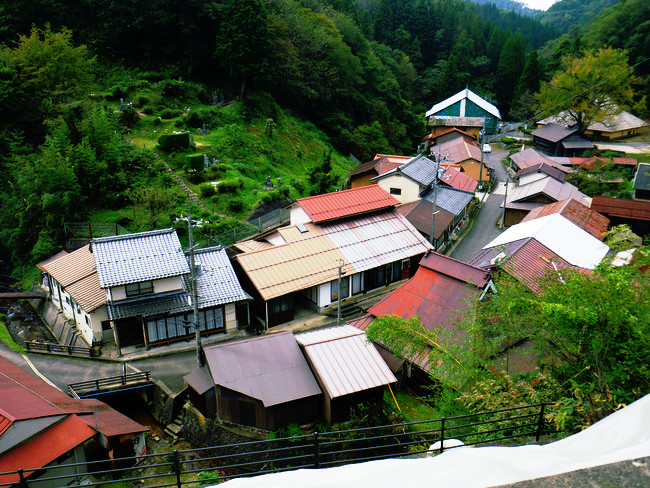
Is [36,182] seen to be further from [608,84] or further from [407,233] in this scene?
[608,84]

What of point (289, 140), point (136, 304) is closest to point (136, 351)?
point (136, 304)

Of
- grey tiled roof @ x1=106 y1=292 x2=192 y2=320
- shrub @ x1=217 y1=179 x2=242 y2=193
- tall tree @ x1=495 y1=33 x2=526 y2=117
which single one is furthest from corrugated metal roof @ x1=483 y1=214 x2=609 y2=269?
tall tree @ x1=495 y1=33 x2=526 y2=117

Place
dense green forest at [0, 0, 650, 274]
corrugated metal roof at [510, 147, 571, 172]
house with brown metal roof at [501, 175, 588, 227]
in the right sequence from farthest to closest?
corrugated metal roof at [510, 147, 571, 172]
house with brown metal roof at [501, 175, 588, 227]
dense green forest at [0, 0, 650, 274]

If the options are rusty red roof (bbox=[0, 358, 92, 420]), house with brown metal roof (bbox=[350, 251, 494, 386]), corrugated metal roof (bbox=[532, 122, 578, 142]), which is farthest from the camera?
corrugated metal roof (bbox=[532, 122, 578, 142])

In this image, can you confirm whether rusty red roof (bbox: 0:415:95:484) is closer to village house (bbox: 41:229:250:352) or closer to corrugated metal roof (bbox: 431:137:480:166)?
village house (bbox: 41:229:250:352)

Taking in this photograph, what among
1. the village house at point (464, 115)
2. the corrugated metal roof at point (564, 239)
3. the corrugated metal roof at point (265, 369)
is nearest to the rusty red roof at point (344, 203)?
the corrugated metal roof at point (564, 239)
